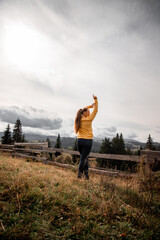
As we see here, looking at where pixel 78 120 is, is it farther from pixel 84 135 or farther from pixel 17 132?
pixel 17 132

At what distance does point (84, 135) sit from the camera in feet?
13.7

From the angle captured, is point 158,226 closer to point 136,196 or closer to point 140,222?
point 140,222

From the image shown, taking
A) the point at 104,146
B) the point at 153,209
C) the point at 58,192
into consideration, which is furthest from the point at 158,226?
the point at 104,146

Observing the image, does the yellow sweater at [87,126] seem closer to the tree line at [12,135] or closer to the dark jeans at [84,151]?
the dark jeans at [84,151]

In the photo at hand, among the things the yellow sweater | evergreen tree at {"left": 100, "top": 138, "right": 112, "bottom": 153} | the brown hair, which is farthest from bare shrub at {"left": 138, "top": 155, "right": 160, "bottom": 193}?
evergreen tree at {"left": 100, "top": 138, "right": 112, "bottom": 153}

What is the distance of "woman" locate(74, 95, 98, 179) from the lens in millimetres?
4125

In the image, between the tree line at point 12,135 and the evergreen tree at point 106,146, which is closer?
the tree line at point 12,135

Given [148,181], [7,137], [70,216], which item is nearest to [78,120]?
[148,181]

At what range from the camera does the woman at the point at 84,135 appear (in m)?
4.12

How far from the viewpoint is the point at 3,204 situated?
1.91 meters

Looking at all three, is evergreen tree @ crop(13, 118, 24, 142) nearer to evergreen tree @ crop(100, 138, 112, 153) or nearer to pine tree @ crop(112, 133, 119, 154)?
evergreen tree @ crop(100, 138, 112, 153)

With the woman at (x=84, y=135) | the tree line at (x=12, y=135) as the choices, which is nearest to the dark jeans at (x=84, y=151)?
the woman at (x=84, y=135)

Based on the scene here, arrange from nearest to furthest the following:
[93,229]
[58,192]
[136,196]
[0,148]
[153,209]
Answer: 1. [93,229]
2. [153,209]
3. [58,192]
4. [136,196]
5. [0,148]

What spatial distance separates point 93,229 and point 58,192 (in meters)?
1.15
